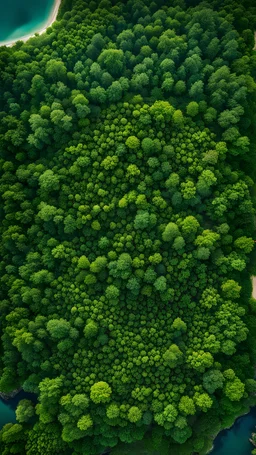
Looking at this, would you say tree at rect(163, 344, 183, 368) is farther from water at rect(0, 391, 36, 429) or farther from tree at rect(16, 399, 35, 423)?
water at rect(0, 391, 36, 429)

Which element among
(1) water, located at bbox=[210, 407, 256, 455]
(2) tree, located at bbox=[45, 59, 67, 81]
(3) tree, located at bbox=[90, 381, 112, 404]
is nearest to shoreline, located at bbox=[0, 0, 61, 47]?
(2) tree, located at bbox=[45, 59, 67, 81]

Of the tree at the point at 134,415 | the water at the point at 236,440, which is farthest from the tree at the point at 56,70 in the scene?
the water at the point at 236,440

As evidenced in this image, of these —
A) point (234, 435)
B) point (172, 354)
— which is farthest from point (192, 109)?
point (234, 435)

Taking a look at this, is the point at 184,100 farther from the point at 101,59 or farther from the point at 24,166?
the point at 24,166

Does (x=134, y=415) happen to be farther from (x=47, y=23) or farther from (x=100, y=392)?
(x=47, y=23)

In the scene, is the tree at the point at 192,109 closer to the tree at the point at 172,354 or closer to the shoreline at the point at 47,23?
the shoreline at the point at 47,23

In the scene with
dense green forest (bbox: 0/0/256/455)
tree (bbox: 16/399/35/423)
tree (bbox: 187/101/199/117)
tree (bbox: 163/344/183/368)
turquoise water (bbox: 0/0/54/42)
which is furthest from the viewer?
turquoise water (bbox: 0/0/54/42)
